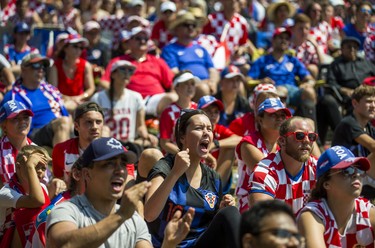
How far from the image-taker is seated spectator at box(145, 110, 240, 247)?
630 cm

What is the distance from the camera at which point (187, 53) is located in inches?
519

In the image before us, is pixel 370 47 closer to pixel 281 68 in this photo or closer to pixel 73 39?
pixel 281 68

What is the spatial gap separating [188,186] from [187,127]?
48 cm

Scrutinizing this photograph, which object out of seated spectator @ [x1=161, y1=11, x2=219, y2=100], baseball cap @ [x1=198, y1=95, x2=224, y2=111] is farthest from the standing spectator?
baseball cap @ [x1=198, y1=95, x2=224, y2=111]

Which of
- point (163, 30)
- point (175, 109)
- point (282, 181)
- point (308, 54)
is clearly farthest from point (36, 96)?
point (308, 54)

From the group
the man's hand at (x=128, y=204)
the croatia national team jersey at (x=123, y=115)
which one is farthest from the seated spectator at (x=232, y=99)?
the man's hand at (x=128, y=204)

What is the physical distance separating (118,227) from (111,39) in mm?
10518

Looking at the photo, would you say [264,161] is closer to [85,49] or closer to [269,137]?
[269,137]

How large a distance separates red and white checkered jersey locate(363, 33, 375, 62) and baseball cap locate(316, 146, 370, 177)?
822 cm

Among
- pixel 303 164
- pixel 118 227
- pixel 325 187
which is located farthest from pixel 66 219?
pixel 303 164

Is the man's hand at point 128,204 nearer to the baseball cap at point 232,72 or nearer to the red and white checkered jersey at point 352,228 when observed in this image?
the red and white checkered jersey at point 352,228

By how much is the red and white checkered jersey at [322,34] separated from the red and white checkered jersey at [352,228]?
902cm

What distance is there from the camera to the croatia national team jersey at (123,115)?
11062 mm

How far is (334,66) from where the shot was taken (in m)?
13.0
